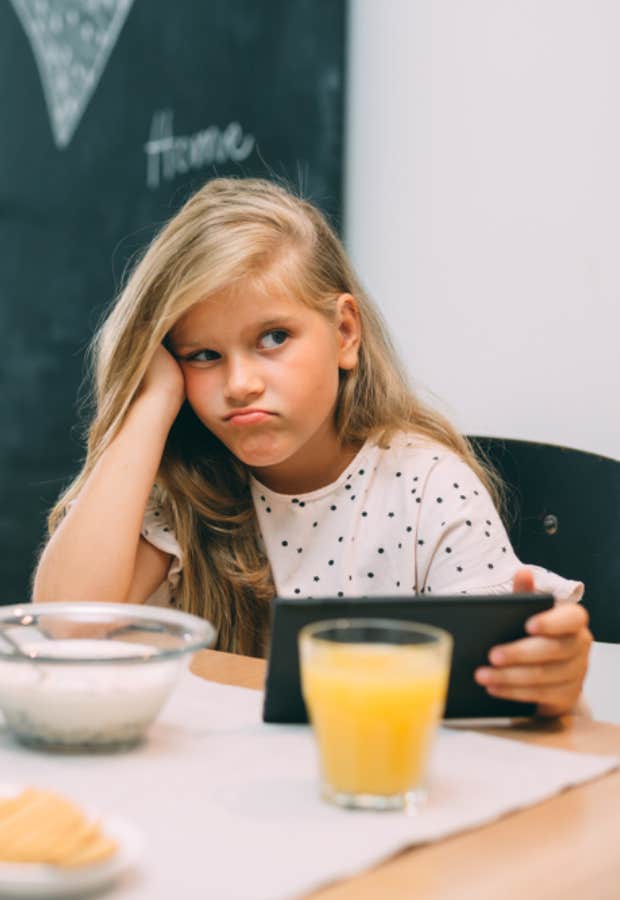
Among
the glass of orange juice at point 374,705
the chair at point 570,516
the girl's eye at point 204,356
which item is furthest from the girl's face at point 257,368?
the glass of orange juice at point 374,705

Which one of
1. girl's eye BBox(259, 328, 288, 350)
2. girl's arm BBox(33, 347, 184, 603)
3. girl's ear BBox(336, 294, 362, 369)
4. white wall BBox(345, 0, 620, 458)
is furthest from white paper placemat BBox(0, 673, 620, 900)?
white wall BBox(345, 0, 620, 458)

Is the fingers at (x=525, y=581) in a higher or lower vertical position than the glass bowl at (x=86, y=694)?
higher

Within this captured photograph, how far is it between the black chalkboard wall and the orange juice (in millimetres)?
1569

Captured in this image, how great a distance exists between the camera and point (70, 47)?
2117 mm

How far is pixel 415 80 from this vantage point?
2.30 m

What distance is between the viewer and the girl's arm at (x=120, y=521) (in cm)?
131

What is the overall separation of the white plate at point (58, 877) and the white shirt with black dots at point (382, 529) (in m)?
0.79

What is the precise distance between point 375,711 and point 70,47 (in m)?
1.75

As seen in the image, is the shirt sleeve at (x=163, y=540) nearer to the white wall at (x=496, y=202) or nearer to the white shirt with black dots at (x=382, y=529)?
the white shirt with black dots at (x=382, y=529)

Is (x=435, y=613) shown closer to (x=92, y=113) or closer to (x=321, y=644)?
(x=321, y=644)

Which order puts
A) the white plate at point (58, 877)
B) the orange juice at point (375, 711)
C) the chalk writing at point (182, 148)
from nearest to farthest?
the white plate at point (58, 877) → the orange juice at point (375, 711) → the chalk writing at point (182, 148)

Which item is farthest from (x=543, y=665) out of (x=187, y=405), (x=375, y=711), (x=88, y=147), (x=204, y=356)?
(x=88, y=147)

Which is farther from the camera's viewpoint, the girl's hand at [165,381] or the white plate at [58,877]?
the girl's hand at [165,381]

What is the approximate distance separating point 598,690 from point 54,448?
1042 mm
